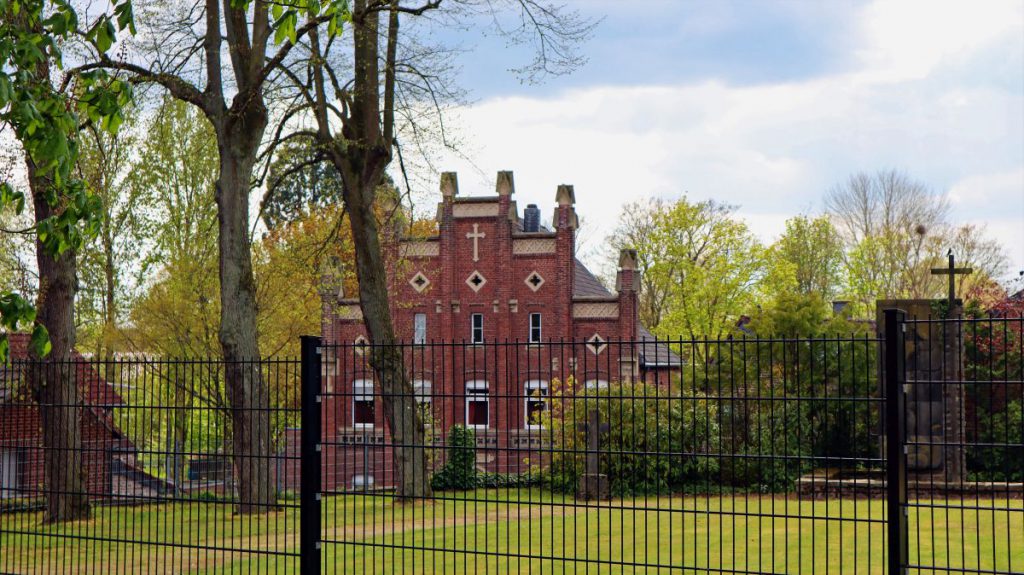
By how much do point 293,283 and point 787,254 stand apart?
98.2ft

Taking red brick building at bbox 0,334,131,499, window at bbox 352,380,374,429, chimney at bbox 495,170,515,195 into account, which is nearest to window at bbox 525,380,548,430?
window at bbox 352,380,374,429

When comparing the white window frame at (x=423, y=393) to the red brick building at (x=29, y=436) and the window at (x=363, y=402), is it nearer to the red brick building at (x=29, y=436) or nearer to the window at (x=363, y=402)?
the window at (x=363, y=402)

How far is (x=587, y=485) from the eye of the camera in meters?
8.94

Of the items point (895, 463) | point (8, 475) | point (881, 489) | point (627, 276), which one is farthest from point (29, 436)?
point (627, 276)

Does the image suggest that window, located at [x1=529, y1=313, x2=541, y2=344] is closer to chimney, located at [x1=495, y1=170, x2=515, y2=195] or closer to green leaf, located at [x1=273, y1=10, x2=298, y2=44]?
chimney, located at [x1=495, y1=170, x2=515, y2=195]

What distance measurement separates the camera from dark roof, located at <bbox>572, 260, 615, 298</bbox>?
41.1 meters

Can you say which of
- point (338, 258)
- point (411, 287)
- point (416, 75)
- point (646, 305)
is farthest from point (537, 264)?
point (416, 75)

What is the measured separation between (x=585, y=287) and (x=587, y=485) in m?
33.6

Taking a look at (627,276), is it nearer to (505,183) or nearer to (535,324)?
(535,324)

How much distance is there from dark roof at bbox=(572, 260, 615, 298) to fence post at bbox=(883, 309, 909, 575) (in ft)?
109

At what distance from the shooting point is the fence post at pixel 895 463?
703 cm

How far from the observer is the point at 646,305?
52156 millimetres

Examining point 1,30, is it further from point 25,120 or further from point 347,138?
point 347,138

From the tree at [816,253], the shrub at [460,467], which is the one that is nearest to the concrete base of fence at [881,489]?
the shrub at [460,467]
